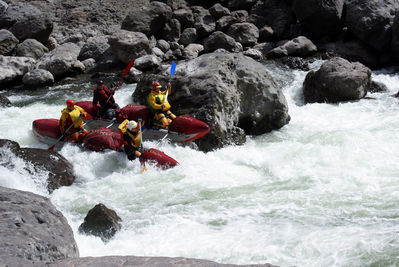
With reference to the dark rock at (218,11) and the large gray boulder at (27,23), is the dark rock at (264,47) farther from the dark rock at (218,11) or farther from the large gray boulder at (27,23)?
the large gray boulder at (27,23)

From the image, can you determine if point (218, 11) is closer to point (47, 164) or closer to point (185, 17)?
point (185, 17)

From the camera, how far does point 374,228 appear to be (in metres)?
4.69

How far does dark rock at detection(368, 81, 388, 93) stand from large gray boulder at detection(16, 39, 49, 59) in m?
10.6

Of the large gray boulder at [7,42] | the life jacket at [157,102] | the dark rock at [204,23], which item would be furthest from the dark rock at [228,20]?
the life jacket at [157,102]

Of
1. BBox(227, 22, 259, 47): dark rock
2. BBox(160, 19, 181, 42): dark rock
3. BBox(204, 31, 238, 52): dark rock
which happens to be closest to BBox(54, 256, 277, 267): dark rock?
BBox(204, 31, 238, 52): dark rock

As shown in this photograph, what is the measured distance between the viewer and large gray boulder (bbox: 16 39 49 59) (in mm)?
13711

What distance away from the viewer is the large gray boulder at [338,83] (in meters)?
9.85

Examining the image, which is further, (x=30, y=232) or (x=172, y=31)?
(x=172, y=31)

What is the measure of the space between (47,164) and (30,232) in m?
3.48

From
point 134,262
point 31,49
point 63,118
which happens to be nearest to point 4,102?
point 63,118

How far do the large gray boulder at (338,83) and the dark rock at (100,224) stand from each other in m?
6.80

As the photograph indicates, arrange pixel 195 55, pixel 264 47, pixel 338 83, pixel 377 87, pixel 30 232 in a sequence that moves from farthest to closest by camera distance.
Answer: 1. pixel 264 47
2. pixel 195 55
3. pixel 377 87
4. pixel 338 83
5. pixel 30 232

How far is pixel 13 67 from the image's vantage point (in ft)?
40.6

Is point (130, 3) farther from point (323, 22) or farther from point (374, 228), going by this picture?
point (374, 228)
